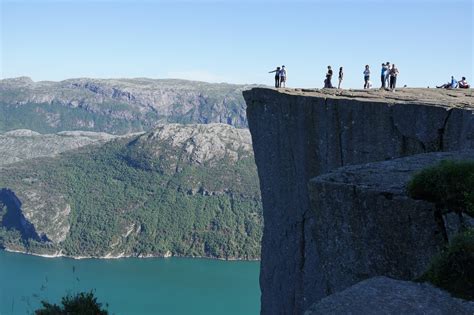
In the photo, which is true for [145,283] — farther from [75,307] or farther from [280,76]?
[75,307]

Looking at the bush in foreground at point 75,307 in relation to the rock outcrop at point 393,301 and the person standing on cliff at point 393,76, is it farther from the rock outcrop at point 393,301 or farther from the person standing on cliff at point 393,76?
the person standing on cliff at point 393,76

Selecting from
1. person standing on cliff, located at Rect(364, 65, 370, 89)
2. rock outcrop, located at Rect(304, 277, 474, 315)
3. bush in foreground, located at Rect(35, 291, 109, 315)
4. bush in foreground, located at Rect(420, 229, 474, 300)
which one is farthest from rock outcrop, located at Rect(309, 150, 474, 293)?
person standing on cliff, located at Rect(364, 65, 370, 89)

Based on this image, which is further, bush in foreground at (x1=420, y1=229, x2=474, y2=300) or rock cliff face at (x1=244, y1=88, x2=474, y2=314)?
rock cliff face at (x1=244, y1=88, x2=474, y2=314)

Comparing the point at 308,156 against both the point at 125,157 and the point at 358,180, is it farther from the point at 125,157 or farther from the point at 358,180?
the point at 125,157

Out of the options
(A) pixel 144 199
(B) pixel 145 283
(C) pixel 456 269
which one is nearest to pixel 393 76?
(C) pixel 456 269

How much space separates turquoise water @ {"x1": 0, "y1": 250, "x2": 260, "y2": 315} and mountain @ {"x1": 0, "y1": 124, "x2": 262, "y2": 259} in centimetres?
962

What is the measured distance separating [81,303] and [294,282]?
258 inches

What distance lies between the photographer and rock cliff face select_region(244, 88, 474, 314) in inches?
520

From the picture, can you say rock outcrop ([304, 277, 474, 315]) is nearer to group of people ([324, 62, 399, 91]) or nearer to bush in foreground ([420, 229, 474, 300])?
bush in foreground ([420, 229, 474, 300])

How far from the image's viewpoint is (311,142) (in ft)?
54.3

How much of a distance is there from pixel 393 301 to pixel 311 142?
37.3ft

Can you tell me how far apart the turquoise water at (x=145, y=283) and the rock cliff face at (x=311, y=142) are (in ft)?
178

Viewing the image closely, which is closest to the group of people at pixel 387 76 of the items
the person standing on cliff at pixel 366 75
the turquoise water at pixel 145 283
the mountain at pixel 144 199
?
the person standing on cliff at pixel 366 75

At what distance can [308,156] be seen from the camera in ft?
55.0
